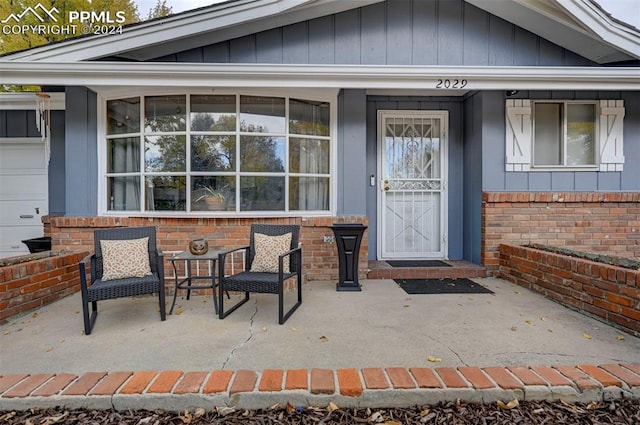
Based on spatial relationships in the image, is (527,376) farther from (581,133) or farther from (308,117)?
(581,133)

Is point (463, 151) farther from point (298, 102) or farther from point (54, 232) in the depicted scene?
point (54, 232)

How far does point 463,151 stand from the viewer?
17.2 feet

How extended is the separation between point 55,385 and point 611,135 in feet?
22.1

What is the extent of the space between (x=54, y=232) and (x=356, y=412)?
14.4 feet

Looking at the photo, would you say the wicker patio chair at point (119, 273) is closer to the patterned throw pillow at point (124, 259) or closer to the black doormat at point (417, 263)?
the patterned throw pillow at point (124, 259)

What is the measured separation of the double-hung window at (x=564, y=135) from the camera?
15.3ft

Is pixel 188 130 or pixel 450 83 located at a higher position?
pixel 450 83

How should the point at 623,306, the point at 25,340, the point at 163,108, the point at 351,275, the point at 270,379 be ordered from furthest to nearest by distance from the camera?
1. the point at 163,108
2. the point at 351,275
3. the point at 623,306
4. the point at 25,340
5. the point at 270,379

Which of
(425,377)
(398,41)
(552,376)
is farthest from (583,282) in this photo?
(398,41)

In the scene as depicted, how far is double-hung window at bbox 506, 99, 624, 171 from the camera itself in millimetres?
4648

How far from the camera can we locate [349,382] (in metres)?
1.92

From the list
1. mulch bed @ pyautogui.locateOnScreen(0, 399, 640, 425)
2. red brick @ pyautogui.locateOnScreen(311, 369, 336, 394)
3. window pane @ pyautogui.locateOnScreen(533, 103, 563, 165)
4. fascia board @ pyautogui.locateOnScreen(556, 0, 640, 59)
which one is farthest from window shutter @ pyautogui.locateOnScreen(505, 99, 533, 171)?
red brick @ pyautogui.locateOnScreen(311, 369, 336, 394)

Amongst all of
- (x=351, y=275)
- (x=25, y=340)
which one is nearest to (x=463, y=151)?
(x=351, y=275)

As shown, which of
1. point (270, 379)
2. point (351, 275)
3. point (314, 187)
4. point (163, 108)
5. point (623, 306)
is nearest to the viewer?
point (270, 379)
